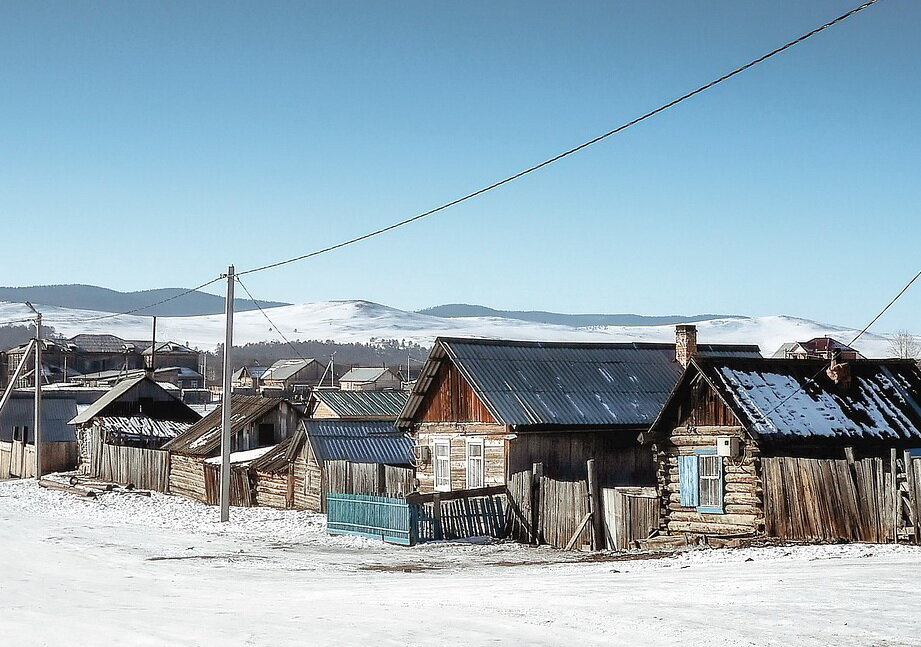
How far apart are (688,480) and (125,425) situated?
43.5m

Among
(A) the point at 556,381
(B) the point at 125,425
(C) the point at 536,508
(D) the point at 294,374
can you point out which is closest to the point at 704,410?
(C) the point at 536,508

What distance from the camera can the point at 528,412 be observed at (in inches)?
1362

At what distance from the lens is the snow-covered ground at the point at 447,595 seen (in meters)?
13.7

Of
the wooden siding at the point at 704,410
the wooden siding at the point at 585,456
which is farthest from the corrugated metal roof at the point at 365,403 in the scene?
the wooden siding at the point at 704,410

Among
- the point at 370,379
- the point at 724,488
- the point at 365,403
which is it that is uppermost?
the point at 370,379

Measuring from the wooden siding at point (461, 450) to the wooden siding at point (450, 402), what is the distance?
0.84ft

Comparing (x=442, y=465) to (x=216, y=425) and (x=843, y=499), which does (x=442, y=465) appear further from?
(x=216, y=425)

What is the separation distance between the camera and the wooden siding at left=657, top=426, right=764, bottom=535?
2669 centimetres

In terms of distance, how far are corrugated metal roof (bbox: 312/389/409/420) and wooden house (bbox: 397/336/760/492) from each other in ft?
47.7

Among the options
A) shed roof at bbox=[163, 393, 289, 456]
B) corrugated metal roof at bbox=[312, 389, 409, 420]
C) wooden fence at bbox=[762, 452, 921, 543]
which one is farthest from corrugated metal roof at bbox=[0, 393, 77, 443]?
wooden fence at bbox=[762, 452, 921, 543]

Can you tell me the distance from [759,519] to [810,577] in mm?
8645

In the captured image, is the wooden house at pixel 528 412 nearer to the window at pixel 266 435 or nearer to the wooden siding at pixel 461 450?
the wooden siding at pixel 461 450

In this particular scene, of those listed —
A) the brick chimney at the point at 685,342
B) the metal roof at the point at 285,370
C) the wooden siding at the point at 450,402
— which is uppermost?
the metal roof at the point at 285,370

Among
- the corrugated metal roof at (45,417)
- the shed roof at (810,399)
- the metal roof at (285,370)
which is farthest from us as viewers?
the metal roof at (285,370)
